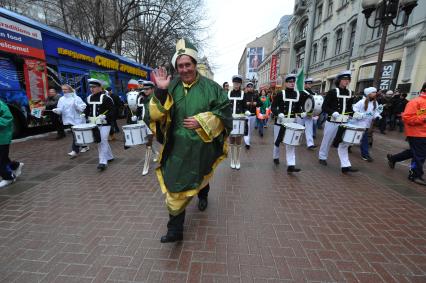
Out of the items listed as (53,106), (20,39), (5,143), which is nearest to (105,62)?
(53,106)

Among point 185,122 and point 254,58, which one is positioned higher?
point 254,58

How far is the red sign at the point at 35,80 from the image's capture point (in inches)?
302

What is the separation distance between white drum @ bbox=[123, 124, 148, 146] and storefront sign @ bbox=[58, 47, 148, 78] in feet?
22.1

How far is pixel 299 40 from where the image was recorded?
97.5ft

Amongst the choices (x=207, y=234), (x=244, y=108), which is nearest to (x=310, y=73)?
(x=244, y=108)

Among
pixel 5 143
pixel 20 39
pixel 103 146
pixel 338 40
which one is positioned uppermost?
pixel 338 40

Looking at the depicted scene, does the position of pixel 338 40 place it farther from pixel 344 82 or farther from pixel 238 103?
pixel 238 103

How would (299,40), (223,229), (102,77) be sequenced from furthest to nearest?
(299,40), (102,77), (223,229)

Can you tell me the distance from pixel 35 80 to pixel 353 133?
10.0 meters

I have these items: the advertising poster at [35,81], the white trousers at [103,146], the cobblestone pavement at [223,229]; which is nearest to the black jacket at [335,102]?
the cobblestone pavement at [223,229]

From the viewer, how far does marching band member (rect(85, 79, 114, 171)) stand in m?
5.29

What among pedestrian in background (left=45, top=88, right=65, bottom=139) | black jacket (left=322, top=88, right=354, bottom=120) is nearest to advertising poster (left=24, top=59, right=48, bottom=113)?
pedestrian in background (left=45, top=88, right=65, bottom=139)

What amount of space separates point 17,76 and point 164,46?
18106 mm

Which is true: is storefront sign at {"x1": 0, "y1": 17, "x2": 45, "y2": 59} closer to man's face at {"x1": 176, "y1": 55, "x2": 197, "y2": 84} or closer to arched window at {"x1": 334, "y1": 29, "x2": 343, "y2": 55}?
man's face at {"x1": 176, "y1": 55, "x2": 197, "y2": 84}
